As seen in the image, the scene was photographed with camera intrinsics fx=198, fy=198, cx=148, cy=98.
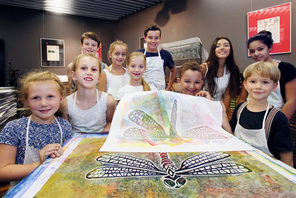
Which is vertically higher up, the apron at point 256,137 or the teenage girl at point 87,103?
the teenage girl at point 87,103

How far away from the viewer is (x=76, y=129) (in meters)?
1.04

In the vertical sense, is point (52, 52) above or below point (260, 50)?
above

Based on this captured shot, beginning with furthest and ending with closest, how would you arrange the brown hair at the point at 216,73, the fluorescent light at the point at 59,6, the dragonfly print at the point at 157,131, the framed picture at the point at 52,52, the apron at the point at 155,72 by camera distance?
the framed picture at the point at 52,52 → the fluorescent light at the point at 59,6 → the apron at the point at 155,72 → the brown hair at the point at 216,73 → the dragonfly print at the point at 157,131

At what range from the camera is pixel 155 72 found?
2.09 m

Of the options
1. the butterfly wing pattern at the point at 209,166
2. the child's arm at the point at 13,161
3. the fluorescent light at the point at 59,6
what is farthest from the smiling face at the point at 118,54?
the fluorescent light at the point at 59,6

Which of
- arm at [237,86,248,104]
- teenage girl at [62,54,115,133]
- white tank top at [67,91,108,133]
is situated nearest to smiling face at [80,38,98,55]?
teenage girl at [62,54,115,133]

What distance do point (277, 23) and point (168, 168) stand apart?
2.39 meters

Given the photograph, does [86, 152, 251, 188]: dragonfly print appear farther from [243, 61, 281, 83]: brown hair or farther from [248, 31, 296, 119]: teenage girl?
[248, 31, 296, 119]: teenage girl

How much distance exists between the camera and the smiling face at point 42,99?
775mm

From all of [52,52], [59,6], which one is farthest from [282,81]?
[52,52]

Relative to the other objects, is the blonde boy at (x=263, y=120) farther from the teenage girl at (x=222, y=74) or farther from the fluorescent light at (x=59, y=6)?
the fluorescent light at (x=59, y=6)

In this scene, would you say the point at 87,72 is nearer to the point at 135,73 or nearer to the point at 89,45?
the point at 135,73

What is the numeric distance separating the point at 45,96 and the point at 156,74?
4.68 ft

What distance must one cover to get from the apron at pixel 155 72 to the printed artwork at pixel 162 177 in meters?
1.59
